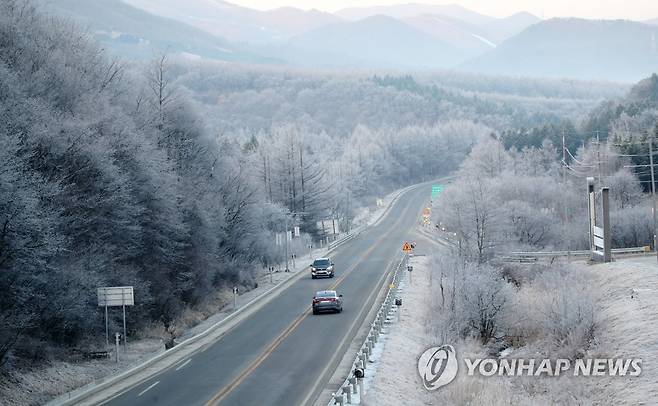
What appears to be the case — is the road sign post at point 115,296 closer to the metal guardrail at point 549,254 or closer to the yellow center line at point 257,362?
the yellow center line at point 257,362

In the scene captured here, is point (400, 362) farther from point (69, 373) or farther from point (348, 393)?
point (69, 373)

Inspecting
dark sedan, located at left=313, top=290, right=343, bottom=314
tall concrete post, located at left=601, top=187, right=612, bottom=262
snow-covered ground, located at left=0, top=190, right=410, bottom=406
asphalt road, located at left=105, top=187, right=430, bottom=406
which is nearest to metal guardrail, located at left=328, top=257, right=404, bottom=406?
asphalt road, located at left=105, top=187, right=430, bottom=406

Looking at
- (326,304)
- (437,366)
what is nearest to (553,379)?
(437,366)

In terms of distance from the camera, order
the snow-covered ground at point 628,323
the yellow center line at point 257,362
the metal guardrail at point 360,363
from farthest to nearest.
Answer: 1. the snow-covered ground at point 628,323
2. the yellow center line at point 257,362
3. the metal guardrail at point 360,363

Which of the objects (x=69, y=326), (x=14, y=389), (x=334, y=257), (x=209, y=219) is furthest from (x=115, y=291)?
(x=334, y=257)

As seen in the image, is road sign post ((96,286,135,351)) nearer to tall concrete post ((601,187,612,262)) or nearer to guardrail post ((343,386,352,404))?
guardrail post ((343,386,352,404))

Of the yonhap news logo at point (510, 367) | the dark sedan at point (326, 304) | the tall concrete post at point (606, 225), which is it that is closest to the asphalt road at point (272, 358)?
the dark sedan at point (326, 304)
